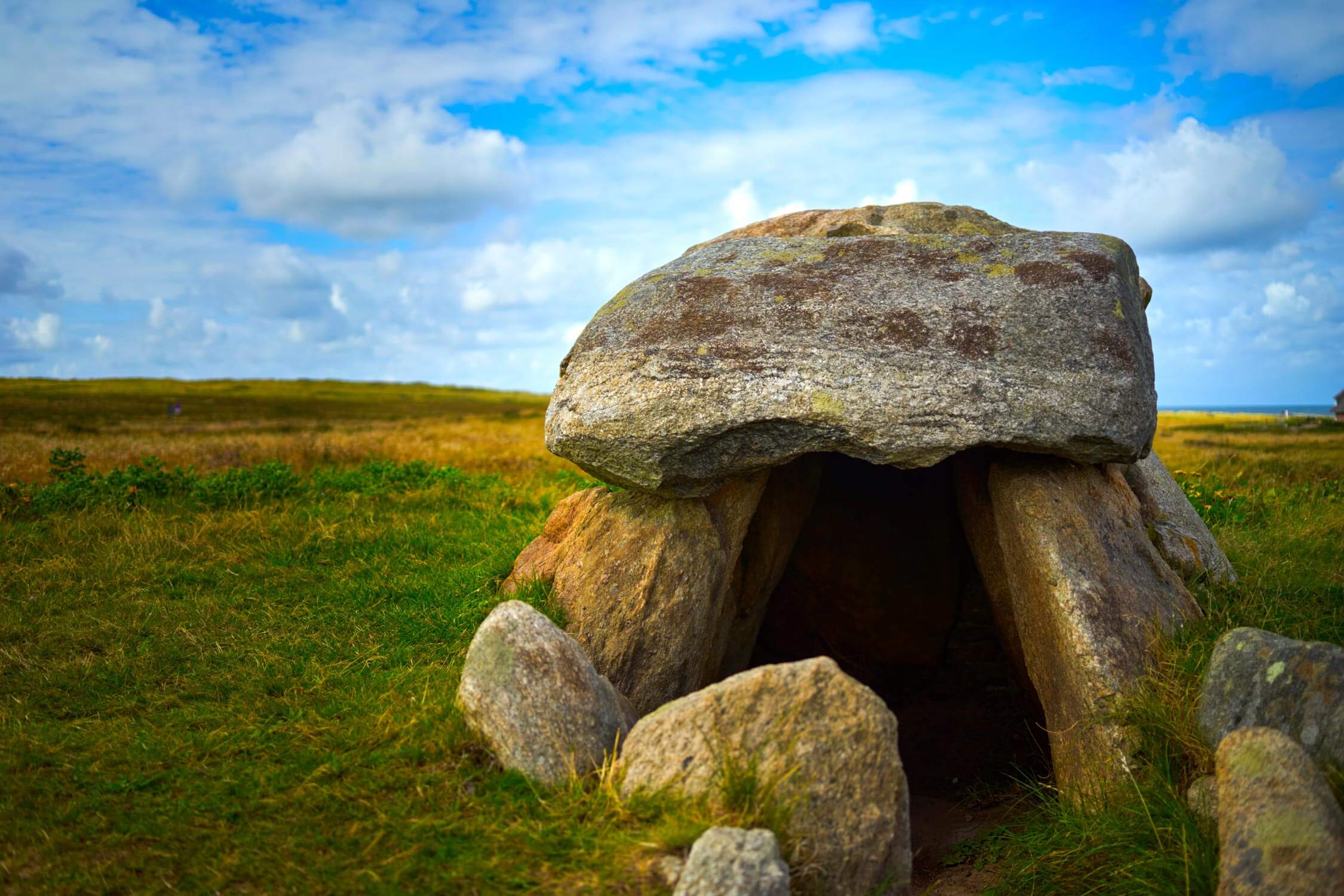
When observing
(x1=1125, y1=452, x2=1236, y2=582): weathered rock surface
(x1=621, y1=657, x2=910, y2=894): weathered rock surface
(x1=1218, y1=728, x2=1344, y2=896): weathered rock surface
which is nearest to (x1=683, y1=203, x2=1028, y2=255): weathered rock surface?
(x1=1125, y1=452, x2=1236, y2=582): weathered rock surface

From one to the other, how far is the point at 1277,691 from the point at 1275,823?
A: 121cm

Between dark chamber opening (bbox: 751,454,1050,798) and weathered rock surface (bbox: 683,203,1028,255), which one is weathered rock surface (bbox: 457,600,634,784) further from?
dark chamber opening (bbox: 751,454,1050,798)

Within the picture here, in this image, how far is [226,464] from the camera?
1650 centimetres

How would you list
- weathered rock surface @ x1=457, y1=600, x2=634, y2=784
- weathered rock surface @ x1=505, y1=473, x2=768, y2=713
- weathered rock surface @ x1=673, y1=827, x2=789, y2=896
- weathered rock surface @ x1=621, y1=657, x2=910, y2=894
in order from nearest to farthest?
weathered rock surface @ x1=673, y1=827, x2=789, y2=896 → weathered rock surface @ x1=621, y1=657, x2=910, y2=894 → weathered rock surface @ x1=457, y1=600, x2=634, y2=784 → weathered rock surface @ x1=505, y1=473, x2=768, y2=713

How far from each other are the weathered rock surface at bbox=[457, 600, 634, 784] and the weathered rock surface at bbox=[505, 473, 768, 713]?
1239mm

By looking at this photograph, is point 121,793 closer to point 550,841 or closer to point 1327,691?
point 550,841

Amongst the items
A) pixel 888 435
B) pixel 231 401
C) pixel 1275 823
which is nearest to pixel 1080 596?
pixel 888 435

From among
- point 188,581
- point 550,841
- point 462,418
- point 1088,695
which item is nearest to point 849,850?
point 550,841

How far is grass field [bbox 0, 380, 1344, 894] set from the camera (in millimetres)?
5066

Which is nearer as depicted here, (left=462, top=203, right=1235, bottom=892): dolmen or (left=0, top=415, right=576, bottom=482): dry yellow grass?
(left=462, top=203, right=1235, bottom=892): dolmen

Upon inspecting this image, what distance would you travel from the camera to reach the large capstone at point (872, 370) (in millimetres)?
6805

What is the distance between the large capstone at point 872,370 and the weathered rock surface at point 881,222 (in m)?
1.91

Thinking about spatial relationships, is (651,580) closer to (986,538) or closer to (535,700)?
(535,700)

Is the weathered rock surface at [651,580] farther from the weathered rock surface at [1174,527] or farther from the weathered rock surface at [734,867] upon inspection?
the weathered rock surface at [1174,527]
